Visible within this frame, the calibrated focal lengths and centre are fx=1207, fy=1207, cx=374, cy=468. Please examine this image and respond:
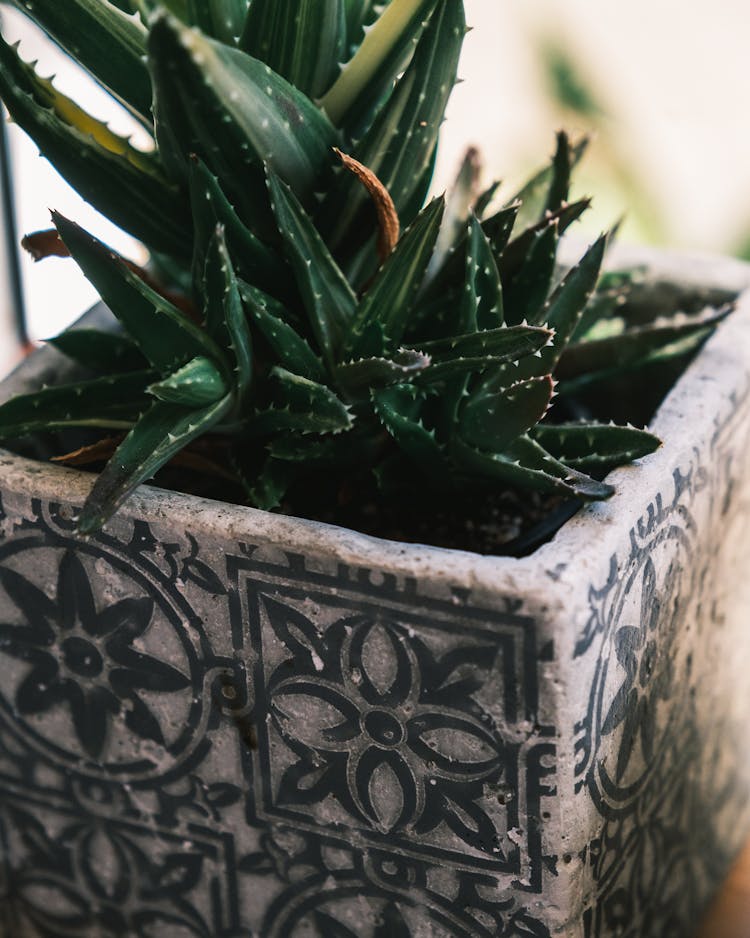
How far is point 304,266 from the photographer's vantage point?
0.63 meters

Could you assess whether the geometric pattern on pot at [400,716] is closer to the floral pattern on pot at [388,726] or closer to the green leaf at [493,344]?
the floral pattern on pot at [388,726]

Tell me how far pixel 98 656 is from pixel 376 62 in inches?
14.2

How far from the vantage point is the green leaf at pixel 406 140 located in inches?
23.9

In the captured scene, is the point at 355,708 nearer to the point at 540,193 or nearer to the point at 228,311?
the point at 228,311

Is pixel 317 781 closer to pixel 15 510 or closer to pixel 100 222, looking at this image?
pixel 15 510

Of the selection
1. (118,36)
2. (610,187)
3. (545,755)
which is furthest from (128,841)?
(610,187)

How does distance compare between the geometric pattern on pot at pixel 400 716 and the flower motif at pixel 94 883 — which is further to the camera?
the flower motif at pixel 94 883

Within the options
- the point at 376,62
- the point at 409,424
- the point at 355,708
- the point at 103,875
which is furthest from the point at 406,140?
the point at 103,875

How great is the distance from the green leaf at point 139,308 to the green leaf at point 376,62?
0.14m

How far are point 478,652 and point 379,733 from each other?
0.08 m

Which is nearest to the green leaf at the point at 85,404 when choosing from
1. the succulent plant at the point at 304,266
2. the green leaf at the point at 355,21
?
the succulent plant at the point at 304,266

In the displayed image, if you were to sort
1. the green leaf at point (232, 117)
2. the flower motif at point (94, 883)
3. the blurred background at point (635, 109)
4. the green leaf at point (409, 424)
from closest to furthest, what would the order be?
the green leaf at point (232, 117) → the green leaf at point (409, 424) → the flower motif at point (94, 883) → the blurred background at point (635, 109)

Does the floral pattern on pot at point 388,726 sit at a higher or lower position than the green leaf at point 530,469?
lower

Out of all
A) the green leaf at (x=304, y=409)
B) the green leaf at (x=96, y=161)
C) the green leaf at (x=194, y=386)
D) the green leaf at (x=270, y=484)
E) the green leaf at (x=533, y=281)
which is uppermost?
the green leaf at (x=96, y=161)
